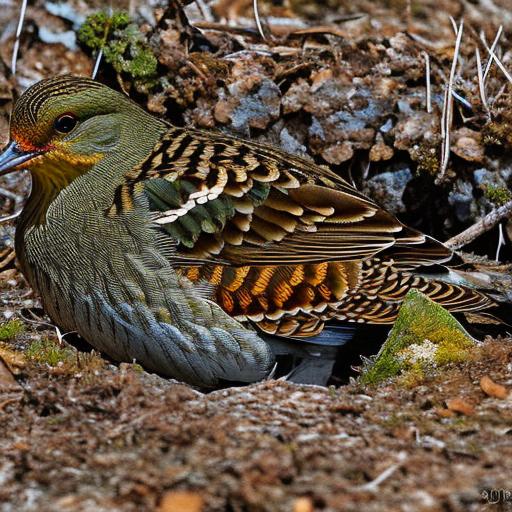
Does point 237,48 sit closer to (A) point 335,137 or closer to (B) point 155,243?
(A) point 335,137

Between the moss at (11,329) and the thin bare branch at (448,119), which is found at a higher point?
the thin bare branch at (448,119)

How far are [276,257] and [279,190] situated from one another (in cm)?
38

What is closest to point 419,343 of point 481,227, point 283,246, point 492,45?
point 283,246

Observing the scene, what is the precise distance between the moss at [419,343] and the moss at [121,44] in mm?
2850

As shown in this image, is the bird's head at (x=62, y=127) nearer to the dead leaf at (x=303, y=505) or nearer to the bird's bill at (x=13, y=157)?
the bird's bill at (x=13, y=157)

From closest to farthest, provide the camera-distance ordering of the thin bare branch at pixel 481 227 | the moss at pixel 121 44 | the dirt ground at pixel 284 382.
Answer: the dirt ground at pixel 284 382, the thin bare branch at pixel 481 227, the moss at pixel 121 44

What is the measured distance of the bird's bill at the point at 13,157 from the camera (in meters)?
4.48

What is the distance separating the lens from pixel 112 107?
4789mm

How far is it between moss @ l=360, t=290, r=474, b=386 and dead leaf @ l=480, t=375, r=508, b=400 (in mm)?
358

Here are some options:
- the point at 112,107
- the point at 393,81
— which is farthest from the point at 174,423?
the point at 393,81

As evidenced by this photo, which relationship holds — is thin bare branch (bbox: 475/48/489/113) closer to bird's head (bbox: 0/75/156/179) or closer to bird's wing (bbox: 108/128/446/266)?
bird's wing (bbox: 108/128/446/266)

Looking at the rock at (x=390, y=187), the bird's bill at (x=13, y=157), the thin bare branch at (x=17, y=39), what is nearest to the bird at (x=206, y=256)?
the bird's bill at (x=13, y=157)

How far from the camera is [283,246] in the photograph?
4.30 m

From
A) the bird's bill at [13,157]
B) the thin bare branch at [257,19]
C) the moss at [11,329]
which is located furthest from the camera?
the thin bare branch at [257,19]
